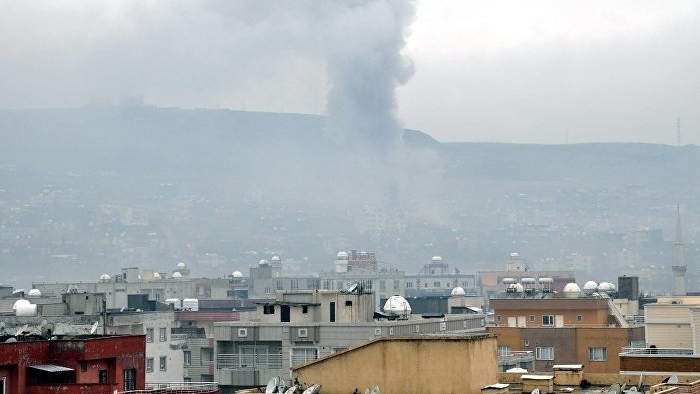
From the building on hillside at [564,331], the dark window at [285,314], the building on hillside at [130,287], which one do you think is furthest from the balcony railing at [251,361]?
the building on hillside at [130,287]

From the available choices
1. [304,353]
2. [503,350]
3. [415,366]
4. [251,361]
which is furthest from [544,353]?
[415,366]

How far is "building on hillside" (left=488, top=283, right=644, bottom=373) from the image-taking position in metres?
84.6

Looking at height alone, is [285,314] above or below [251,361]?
above

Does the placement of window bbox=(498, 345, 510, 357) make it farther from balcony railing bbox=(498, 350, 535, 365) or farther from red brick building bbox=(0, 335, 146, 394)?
red brick building bbox=(0, 335, 146, 394)

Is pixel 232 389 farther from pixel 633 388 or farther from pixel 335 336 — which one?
pixel 633 388

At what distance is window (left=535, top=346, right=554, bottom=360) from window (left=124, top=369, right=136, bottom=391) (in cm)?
4727

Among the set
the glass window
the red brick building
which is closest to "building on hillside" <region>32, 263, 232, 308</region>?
the glass window

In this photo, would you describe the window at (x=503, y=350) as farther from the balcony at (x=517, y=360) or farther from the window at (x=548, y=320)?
the window at (x=548, y=320)

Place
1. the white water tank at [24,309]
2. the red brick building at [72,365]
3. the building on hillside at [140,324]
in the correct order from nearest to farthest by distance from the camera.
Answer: the red brick building at [72,365]
the building on hillside at [140,324]
the white water tank at [24,309]

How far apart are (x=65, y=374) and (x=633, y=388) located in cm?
1361

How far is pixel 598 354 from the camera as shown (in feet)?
279

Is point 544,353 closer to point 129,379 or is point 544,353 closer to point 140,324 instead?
point 140,324

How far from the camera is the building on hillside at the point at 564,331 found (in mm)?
84625

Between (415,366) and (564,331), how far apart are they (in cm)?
5245
